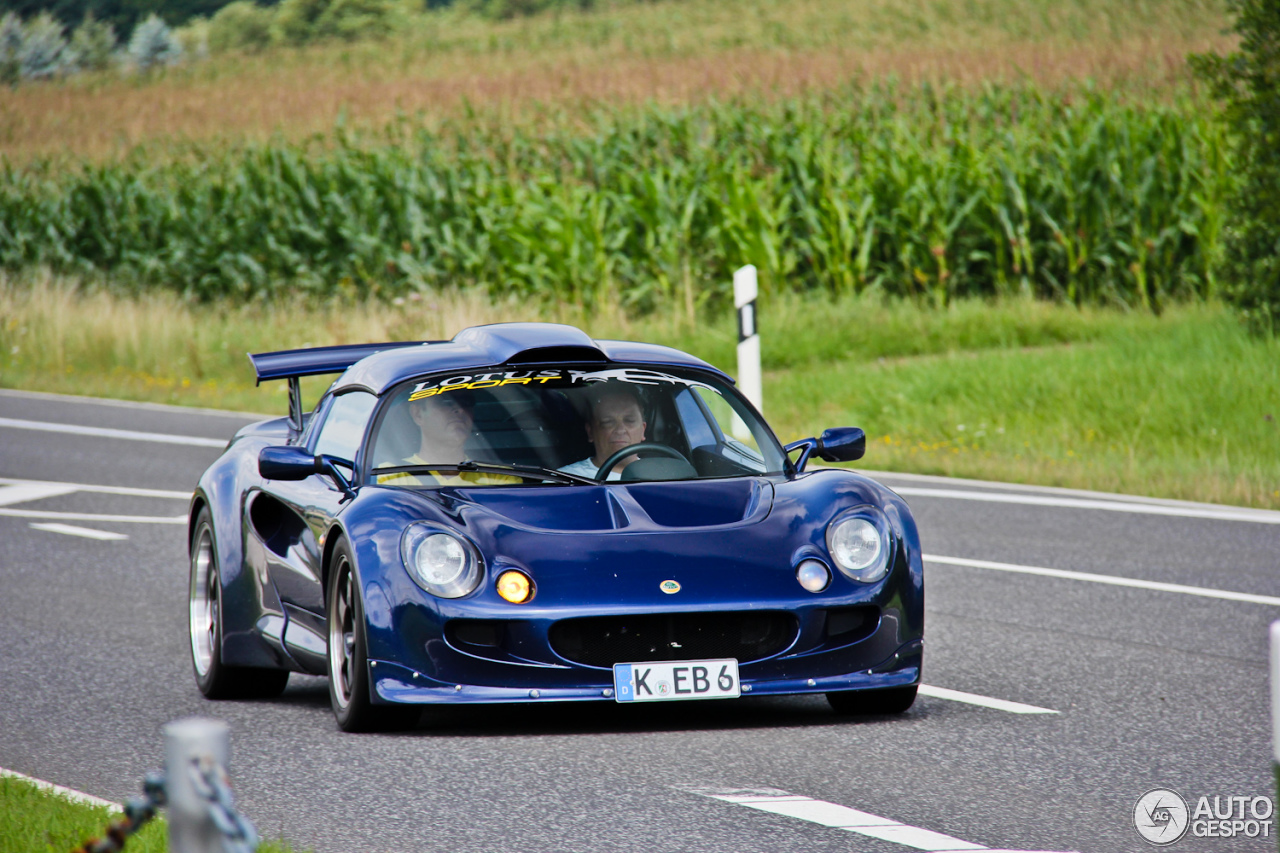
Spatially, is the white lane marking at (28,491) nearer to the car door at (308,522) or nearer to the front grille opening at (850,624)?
the car door at (308,522)

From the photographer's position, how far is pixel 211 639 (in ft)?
24.8

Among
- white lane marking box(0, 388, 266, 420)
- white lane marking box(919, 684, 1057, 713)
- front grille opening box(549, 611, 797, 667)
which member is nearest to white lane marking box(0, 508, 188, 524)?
white lane marking box(0, 388, 266, 420)

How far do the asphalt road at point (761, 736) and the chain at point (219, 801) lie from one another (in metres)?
2.40

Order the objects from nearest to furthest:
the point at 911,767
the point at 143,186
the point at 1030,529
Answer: the point at 911,767 → the point at 1030,529 → the point at 143,186

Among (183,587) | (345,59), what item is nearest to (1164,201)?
(183,587)

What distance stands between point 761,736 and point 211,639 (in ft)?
8.10

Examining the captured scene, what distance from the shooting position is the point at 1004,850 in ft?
15.5

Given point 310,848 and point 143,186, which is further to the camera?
point 143,186

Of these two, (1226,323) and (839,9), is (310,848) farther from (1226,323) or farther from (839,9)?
(839,9)

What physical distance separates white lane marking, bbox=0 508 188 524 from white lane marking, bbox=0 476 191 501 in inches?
34.2

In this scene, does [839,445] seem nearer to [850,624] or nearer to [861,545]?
[861,545]

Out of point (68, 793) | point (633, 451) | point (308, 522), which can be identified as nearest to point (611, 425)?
point (633, 451)

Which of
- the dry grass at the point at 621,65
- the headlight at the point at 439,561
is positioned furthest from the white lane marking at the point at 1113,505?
the dry grass at the point at 621,65

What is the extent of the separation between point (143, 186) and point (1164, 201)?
14.8m
